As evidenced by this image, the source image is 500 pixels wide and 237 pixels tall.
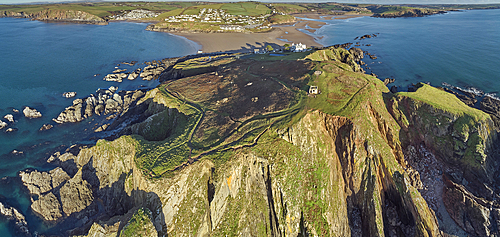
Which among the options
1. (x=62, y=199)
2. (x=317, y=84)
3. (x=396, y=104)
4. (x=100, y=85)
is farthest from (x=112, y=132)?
(x=396, y=104)

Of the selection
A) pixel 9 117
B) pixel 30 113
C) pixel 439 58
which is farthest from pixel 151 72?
pixel 439 58

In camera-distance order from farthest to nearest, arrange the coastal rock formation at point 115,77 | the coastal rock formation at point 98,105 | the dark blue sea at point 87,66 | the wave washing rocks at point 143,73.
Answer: the wave washing rocks at point 143,73, the coastal rock formation at point 115,77, the coastal rock formation at point 98,105, the dark blue sea at point 87,66

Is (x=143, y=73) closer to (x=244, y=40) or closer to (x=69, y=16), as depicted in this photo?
(x=244, y=40)

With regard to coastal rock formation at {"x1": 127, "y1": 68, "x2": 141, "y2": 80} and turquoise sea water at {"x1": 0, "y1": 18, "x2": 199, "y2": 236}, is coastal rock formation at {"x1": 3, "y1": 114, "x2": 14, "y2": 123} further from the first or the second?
coastal rock formation at {"x1": 127, "y1": 68, "x2": 141, "y2": 80}

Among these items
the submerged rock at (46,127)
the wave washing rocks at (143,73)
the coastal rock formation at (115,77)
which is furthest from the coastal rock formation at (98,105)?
the wave washing rocks at (143,73)

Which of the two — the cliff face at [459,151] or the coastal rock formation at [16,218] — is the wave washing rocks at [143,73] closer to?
the coastal rock formation at [16,218]

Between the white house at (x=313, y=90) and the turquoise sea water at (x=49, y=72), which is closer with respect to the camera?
the white house at (x=313, y=90)

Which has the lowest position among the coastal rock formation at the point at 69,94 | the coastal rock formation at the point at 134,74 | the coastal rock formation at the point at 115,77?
the coastal rock formation at the point at 69,94

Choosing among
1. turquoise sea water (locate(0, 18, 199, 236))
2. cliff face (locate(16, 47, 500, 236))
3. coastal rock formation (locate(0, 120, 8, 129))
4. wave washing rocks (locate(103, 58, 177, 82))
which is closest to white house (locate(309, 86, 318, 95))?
cliff face (locate(16, 47, 500, 236))
